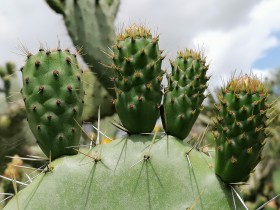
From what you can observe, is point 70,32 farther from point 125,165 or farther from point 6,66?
point 125,165

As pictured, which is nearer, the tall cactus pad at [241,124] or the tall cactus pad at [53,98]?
the tall cactus pad at [241,124]

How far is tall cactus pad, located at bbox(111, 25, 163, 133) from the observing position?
1.92 m

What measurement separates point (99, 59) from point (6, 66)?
2.27 feet

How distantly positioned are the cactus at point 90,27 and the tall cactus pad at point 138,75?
196 cm

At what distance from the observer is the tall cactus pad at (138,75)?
1915mm

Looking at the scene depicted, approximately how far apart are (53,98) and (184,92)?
48 centimetres

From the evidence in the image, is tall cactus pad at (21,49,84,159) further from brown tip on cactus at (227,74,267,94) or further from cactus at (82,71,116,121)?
cactus at (82,71,116,121)

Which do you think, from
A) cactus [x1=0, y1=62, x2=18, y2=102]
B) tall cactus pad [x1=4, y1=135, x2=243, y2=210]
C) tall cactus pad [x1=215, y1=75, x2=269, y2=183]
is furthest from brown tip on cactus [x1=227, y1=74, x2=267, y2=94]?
cactus [x1=0, y1=62, x2=18, y2=102]

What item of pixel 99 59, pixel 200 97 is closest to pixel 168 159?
pixel 200 97

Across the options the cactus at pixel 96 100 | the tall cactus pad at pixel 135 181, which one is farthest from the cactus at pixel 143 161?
the cactus at pixel 96 100

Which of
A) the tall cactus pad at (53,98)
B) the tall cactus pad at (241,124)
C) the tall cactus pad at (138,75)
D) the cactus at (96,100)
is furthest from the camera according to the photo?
the cactus at (96,100)

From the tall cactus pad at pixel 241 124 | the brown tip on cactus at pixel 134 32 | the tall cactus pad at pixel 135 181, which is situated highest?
the brown tip on cactus at pixel 134 32

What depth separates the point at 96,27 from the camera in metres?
4.09

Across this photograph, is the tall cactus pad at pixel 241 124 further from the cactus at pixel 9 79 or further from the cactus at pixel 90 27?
the cactus at pixel 9 79
